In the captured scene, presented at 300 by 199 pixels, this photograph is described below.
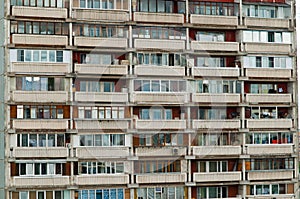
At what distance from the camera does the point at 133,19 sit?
41.9ft

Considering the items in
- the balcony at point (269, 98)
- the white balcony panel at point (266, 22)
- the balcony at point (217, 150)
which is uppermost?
the white balcony panel at point (266, 22)

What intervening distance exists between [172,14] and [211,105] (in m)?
2.12

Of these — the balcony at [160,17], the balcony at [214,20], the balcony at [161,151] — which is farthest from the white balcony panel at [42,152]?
the balcony at [214,20]

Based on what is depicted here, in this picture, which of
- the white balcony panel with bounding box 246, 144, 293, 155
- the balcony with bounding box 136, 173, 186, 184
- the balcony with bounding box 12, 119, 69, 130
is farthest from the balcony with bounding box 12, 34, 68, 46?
the white balcony panel with bounding box 246, 144, 293, 155

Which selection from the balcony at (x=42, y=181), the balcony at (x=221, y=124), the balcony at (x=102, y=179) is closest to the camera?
the balcony at (x=42, y=181)

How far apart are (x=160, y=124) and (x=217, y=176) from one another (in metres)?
1.67

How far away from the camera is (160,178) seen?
12.9m

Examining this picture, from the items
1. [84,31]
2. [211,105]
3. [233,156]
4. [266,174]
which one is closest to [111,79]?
[84,31]

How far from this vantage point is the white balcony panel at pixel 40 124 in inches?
484

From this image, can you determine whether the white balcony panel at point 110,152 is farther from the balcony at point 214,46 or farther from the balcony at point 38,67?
the balcony at point 214,46

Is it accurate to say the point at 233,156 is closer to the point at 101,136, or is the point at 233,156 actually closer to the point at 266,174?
the point at 266,174

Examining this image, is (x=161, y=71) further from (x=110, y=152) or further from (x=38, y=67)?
(x=38, y=67)

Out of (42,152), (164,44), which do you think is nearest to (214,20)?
(164,44)

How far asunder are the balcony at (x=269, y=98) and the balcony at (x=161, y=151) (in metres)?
1.85
